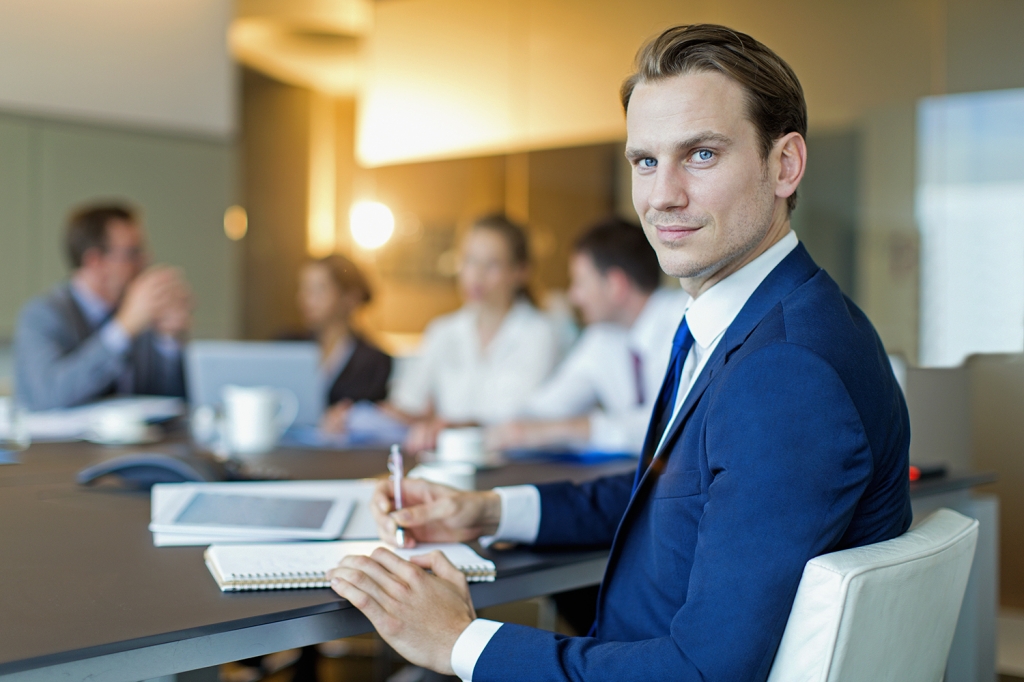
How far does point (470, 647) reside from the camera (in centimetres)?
99

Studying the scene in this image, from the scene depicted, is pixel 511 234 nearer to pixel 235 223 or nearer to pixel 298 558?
pixel 235 223

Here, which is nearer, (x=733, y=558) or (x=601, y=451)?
(x=733, y=558)

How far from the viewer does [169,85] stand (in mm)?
4719

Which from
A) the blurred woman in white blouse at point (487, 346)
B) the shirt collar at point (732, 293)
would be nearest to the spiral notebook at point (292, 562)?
the shirt collar at point (732, 293)

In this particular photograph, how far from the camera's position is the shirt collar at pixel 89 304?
11.1 ft

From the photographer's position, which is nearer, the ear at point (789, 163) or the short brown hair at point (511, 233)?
the ear at point (789, 163)

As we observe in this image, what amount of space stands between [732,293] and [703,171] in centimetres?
15

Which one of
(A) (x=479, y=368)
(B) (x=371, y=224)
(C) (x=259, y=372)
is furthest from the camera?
(B) (x=371, y=224)

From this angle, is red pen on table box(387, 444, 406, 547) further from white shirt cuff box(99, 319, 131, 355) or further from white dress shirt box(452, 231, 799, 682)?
white shirt cuff box(99, 319, 131, 355)

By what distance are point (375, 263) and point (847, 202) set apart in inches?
112

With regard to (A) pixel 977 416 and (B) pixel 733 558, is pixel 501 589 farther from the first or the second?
(A) pixel 977 416

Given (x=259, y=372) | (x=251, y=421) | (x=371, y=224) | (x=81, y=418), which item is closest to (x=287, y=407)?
(x=259, y=372)

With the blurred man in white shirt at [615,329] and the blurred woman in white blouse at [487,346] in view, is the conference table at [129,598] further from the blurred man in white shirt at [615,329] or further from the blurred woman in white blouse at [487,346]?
the blurred woman in white blouse at [487,346]

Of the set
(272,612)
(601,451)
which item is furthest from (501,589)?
(601,451)
